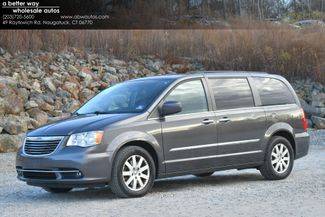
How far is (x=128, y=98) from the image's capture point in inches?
410

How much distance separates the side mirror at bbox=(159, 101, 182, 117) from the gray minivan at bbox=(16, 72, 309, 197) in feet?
0.05

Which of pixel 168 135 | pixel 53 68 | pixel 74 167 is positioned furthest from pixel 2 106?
pixel 74 167

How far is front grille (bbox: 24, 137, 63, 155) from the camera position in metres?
9.45

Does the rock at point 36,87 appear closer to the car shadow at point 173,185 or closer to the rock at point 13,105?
the rock at point 13,105

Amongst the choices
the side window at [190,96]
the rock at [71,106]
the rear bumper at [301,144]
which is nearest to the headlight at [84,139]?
the side window at [190,96]

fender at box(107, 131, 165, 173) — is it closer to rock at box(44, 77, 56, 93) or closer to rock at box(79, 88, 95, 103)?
rock at box(79, 88, 95, 103)

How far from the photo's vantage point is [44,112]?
25719 millimetres

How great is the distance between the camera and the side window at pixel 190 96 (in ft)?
34.0

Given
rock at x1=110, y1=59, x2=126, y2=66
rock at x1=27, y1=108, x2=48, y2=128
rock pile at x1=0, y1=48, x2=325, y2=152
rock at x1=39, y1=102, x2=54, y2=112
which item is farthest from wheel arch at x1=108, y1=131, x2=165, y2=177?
rock at x1=110, y1=59, x2=126, y2=66

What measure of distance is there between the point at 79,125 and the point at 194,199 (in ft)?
6.04

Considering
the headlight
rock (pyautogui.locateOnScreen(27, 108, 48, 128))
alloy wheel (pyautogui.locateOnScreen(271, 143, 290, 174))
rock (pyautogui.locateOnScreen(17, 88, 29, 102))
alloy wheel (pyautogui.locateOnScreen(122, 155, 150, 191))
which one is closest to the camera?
the headlight

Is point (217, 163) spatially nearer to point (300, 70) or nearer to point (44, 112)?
point (44, 112)

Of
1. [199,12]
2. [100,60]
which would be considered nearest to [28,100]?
[100,60]

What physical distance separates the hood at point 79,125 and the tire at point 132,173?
0.45 metres
